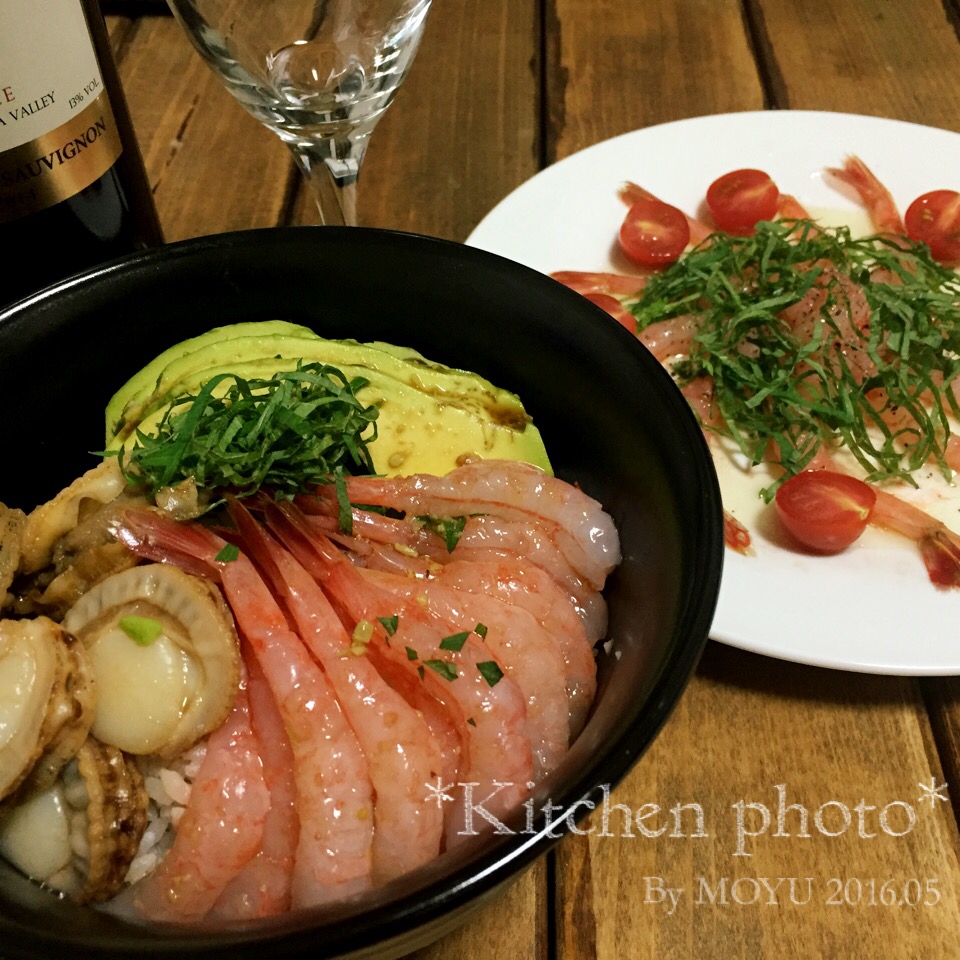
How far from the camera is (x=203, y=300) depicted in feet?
3.03

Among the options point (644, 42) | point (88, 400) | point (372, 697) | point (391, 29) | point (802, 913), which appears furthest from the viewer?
point (644, 42)

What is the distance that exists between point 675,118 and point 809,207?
377 millimetres

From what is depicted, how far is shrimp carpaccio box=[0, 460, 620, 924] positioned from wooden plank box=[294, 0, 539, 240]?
0.91 meters

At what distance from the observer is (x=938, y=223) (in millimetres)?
1537

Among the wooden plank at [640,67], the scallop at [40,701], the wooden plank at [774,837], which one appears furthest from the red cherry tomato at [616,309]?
the scallop at [40,701]

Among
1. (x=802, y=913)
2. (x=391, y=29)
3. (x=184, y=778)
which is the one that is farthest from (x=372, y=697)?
(x=391, y=29)

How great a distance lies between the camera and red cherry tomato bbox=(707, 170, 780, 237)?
160 centimetres

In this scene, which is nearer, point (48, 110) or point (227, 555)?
point (227, 555)

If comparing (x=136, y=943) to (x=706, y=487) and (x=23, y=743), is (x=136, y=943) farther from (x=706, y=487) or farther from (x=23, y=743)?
(x=706, y=487)

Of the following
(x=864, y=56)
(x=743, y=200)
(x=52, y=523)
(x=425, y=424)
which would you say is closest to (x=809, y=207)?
(x=743, y=200)

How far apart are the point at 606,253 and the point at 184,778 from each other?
119cm

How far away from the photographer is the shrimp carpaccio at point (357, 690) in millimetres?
607

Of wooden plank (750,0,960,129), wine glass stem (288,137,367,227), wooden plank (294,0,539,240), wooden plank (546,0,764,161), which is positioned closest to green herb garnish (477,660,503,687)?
wine glass stem (288,137,367,227)

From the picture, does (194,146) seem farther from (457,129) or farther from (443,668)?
(443,668)
